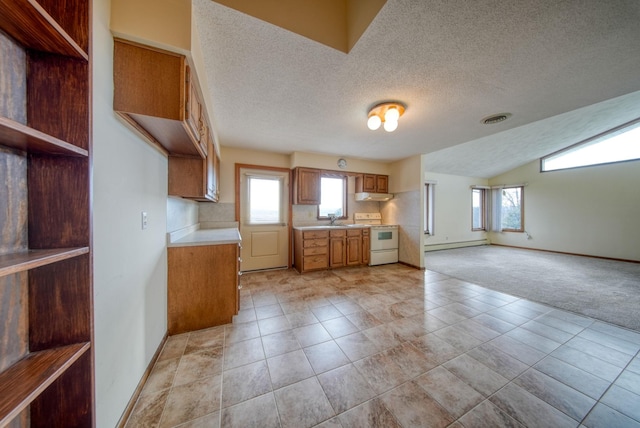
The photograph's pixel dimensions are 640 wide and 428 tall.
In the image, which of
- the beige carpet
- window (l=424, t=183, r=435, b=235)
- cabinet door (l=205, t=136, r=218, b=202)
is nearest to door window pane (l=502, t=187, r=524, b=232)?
the beige carpet

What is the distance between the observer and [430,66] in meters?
1.68

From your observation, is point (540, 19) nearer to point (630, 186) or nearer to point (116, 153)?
point (116, 153)

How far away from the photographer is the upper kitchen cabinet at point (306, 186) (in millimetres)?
4066

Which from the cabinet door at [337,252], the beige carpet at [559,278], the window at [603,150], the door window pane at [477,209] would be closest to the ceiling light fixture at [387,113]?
the cabinet door at [337,252]

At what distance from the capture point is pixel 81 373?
767 millimetres

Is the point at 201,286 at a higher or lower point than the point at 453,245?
higher

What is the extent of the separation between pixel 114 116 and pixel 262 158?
298cm

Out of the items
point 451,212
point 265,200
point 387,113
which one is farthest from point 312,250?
point 451,212

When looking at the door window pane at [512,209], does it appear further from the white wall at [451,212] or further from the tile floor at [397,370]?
the tile floor at [397,370]

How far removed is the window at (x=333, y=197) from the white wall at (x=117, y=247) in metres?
3.27

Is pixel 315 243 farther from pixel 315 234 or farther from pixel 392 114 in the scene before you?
pixel 392 114

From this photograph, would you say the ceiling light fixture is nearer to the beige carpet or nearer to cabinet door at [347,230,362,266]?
cabinet door at [347,230,362,266]

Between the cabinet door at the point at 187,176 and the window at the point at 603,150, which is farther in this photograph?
the window at the point at 603,150

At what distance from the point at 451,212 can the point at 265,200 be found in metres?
5.77
